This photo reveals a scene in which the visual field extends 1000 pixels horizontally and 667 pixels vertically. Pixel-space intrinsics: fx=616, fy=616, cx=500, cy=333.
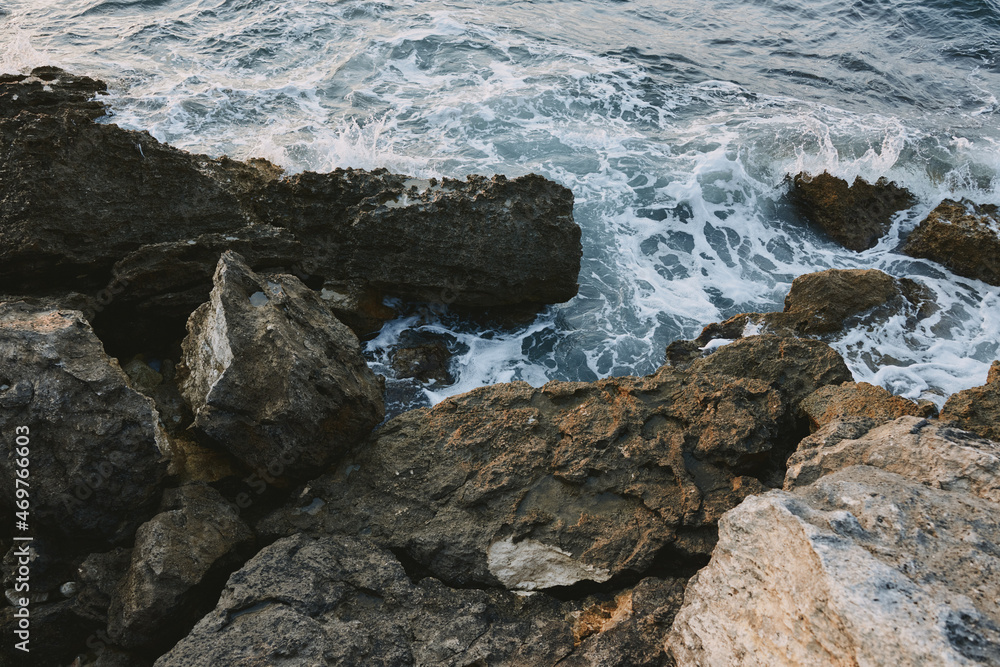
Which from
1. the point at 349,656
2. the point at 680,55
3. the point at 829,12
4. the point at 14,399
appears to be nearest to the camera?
the point at 349,656

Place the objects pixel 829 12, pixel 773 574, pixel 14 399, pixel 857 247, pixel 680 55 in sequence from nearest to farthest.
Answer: pixel 773 574 → pixel 14 399 → pixel 857 247 → pixel 680 55 → pixel 829 12

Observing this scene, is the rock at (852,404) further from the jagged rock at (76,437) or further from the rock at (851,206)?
the rock at (851,206)

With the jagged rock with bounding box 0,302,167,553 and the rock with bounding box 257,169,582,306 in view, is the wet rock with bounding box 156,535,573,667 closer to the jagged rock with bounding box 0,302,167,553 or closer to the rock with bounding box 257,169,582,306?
the jagged rock with bounding box 0,302,167,553

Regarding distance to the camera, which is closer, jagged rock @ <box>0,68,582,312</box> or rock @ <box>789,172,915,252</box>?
jagged rock @ <box>0,68,582,312</box>

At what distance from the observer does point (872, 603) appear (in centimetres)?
212

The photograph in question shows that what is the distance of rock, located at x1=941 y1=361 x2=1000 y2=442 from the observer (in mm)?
3691

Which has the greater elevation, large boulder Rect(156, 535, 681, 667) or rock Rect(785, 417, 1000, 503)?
rock Rect(785, 417, 1000, 503)

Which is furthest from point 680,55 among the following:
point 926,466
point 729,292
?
point 926,466

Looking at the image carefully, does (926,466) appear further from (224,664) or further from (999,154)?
(999,154)

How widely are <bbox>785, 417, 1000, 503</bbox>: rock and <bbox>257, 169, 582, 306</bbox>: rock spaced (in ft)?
10.9

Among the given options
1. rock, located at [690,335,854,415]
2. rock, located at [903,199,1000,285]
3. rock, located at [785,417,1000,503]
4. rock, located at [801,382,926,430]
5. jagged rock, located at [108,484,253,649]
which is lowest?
rock, located at [903,199,1000,285]

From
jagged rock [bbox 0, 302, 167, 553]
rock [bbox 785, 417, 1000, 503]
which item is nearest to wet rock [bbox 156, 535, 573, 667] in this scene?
jagged rock [bbox 0, 302, 167, 553]

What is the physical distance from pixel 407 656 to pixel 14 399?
8.23ft

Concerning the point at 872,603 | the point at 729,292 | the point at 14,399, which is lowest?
the point at 729,292
